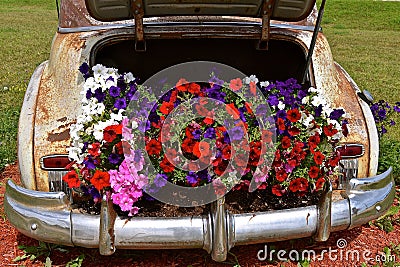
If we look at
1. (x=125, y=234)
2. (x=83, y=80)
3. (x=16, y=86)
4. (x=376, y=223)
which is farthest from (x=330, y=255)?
(x=16, y=86)

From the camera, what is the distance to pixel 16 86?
7809 mm

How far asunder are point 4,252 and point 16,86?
4809 mm

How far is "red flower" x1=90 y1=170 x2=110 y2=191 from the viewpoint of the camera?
2.75 meters

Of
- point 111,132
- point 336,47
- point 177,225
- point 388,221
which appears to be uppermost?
point 111,132

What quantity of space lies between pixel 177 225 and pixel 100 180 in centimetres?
45

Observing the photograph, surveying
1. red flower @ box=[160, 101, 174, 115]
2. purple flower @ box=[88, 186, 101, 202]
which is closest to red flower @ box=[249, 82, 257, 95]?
red flower @ box=[160, 101, 174, 115]

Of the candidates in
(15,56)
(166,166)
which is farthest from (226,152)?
(15,56)

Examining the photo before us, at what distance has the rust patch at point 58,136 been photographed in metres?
2.94

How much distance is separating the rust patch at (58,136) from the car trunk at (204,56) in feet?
3.23

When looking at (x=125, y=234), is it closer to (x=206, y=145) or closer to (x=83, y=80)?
(x=206, y=145)

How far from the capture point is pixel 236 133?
9.34ft

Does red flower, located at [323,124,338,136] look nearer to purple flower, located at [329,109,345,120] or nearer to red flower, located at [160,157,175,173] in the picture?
purple flower, located at [329,109,345,120]

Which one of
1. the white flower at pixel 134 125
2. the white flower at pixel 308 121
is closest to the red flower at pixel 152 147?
the white flower at pixel 134 125

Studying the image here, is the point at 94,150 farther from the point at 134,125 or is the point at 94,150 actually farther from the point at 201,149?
the point at 201,149
